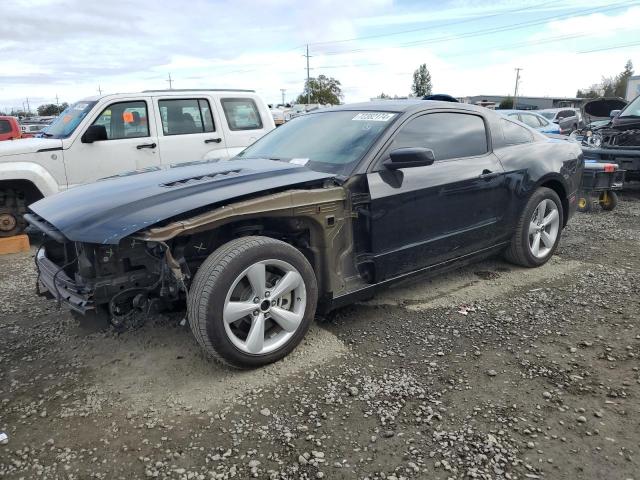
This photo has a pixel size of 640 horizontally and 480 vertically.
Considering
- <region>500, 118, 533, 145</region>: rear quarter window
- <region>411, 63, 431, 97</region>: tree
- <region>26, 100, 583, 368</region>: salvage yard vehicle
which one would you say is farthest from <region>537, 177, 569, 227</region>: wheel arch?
<region>411, 63, 431, 97</region>: tree

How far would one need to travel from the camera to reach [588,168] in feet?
22.4

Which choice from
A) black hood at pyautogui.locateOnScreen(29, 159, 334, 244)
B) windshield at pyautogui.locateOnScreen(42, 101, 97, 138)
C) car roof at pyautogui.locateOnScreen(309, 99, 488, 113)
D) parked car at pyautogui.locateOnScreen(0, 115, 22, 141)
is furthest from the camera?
parked car at pyautogui.locateOnScreen(0, 115, 22, 141)

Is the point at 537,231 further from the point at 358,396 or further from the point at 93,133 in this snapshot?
the point at 93,133

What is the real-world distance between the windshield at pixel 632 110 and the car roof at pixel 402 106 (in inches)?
238

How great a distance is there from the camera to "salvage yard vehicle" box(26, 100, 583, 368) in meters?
2.82

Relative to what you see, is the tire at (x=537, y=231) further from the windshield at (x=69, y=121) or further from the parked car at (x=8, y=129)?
the parked car at (x=8, y=129)

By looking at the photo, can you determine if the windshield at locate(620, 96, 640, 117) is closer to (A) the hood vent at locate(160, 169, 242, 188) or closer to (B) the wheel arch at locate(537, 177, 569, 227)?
(B) the wheel arch at locate(537, 177, 569, 227)

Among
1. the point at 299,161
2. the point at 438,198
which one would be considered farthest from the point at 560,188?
the point at 299,161

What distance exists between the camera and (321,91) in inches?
2926

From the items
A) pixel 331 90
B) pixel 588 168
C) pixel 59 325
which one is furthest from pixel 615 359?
pixel 331 90

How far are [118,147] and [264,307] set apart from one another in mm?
4668

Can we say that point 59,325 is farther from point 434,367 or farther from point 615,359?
point 615,359

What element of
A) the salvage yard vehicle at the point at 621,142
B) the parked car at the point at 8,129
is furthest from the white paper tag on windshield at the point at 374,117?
the parked car at the point at 8,129

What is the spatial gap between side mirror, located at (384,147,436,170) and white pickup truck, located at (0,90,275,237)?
14.4 feet
